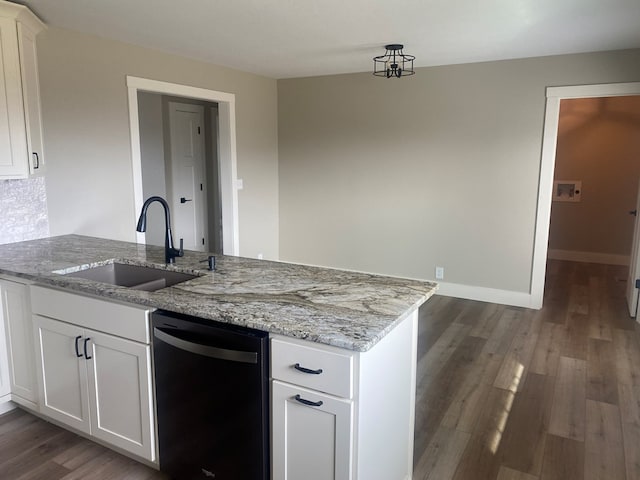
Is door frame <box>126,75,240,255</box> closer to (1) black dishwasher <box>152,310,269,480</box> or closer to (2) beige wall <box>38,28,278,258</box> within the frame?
(2) beige wall <box>38,28,278,258</box>

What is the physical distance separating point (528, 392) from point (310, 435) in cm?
193

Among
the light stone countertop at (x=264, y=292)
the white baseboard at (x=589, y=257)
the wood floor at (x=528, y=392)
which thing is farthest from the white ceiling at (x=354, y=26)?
the white baseboard at (x=589, y=257)

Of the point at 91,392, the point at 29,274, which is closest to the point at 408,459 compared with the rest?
the point at 91,392

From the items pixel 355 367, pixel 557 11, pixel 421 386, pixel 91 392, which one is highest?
pixel 557 11

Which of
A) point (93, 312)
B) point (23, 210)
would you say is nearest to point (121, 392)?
point (93, 312)

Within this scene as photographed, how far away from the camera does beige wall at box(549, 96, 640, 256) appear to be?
6098mm

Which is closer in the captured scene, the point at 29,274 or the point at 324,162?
the point at 29,274

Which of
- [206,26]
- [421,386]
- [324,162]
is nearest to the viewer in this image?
[421,386]

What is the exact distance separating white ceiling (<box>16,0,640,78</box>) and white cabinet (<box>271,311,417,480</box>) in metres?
2.11

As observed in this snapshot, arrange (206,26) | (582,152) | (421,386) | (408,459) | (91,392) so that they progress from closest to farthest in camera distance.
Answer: (408,459)
(91,392)
(421,386)
(206,26)
(582,152)

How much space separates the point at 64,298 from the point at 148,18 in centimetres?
196

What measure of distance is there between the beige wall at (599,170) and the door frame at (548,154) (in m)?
2.38

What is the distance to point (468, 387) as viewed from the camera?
122 inches

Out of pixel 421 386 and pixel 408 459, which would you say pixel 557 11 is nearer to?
pixel 421 386
